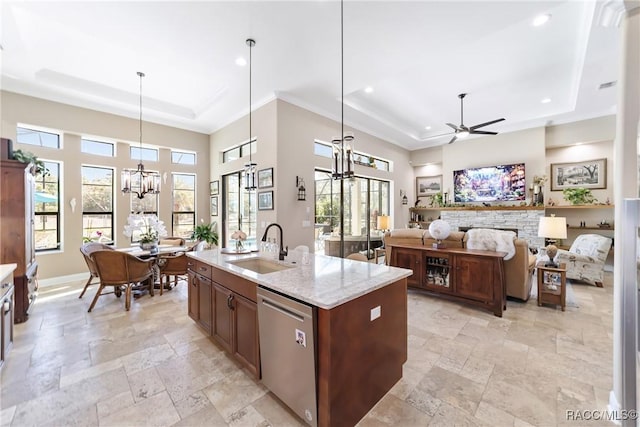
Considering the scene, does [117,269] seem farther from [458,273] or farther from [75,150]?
[458,273]

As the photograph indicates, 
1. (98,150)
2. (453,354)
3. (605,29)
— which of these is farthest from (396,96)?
(98,150)

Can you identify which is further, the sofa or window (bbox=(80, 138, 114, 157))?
window (bbox=(80, 138, 114, 157))

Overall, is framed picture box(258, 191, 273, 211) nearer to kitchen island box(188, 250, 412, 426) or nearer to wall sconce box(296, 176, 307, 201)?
wall sconce box(296, 176, 307, 201)

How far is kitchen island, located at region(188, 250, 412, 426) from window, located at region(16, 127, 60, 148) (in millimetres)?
Result: 4881

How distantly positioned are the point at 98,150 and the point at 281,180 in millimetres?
4093

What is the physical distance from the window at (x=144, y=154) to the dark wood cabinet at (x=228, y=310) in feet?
14.2

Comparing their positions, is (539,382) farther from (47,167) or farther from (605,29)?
(47,167)

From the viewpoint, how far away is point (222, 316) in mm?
2475

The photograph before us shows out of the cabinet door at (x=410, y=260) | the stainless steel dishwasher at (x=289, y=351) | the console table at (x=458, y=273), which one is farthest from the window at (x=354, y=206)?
the stainless steel dishwasher at (x=289, y=351)

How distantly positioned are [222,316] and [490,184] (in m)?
7.66

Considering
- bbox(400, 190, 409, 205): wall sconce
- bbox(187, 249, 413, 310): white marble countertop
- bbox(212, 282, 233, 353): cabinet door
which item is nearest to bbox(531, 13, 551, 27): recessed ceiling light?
bbox(187, 249, 413, 310): white marble countertop

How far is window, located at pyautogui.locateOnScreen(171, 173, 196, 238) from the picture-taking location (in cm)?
644

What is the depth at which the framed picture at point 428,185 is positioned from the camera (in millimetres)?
8719

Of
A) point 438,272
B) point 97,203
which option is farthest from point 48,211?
point 438,272
